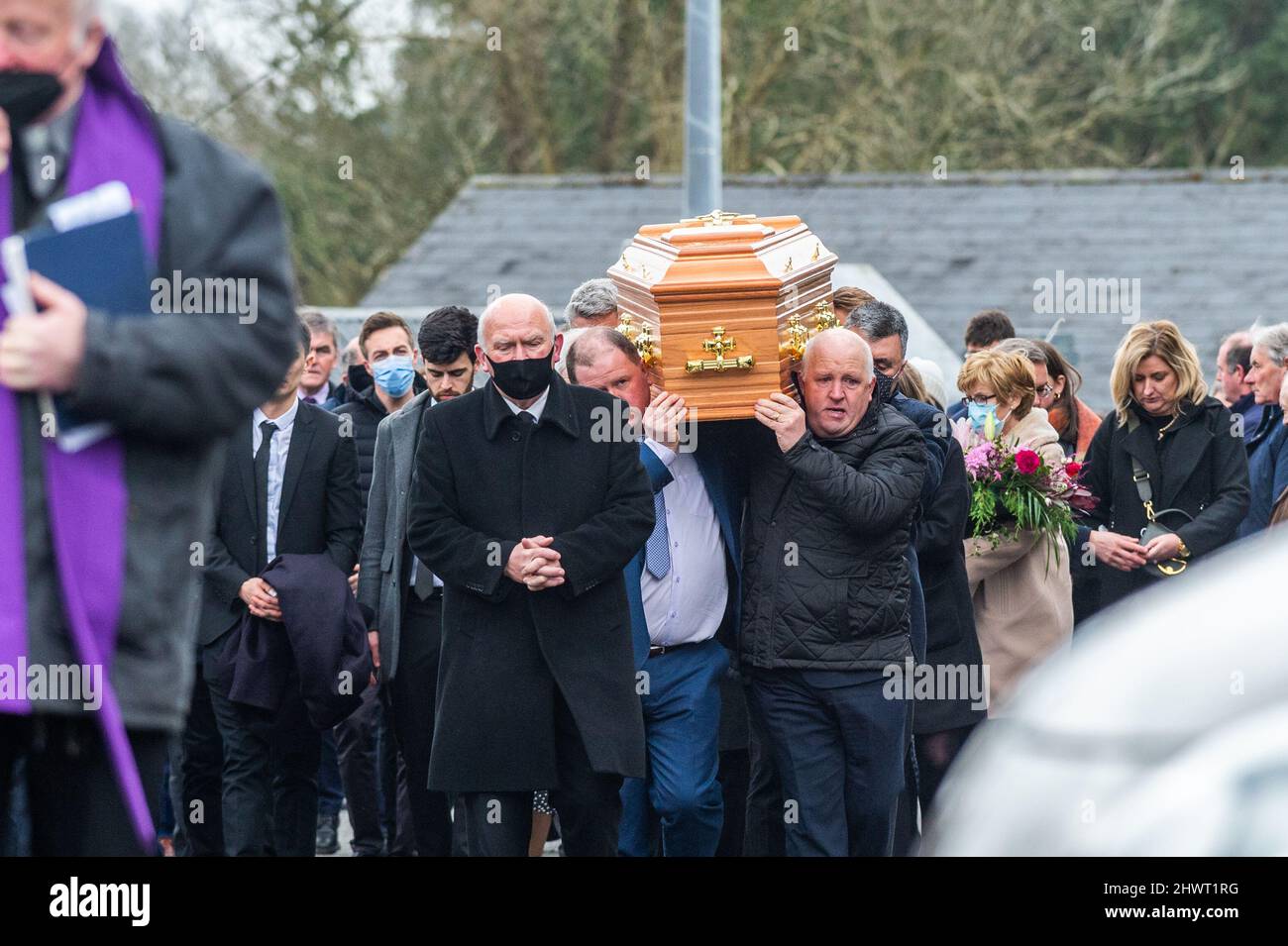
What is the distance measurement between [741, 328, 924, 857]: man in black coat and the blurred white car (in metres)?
4.30

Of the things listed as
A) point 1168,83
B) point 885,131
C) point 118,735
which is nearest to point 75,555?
point 118,735

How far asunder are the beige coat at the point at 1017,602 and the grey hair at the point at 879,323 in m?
0.75

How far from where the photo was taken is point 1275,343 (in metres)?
8.95

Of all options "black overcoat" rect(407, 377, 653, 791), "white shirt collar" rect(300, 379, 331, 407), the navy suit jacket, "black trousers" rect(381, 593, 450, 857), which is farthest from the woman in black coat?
"white shirt collar" rect(300, 379, 331, 407)

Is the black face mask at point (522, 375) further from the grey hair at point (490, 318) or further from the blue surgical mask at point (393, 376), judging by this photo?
the blue surgical mask at point (393, 376)

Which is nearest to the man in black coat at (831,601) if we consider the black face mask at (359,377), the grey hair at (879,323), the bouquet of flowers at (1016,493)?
the grey hair at (879,323)

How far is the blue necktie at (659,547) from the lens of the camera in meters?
6.50

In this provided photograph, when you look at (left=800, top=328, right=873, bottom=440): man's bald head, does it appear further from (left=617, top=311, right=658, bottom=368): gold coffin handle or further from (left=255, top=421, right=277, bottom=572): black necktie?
(left=255, top=421, right=277, bottom=572): black necktie

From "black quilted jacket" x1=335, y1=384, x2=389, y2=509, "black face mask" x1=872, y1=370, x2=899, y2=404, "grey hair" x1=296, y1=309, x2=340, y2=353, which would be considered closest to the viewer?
"black face mask" x1=872, y1=370, x2=899, y2=404

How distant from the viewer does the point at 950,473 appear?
275 inches

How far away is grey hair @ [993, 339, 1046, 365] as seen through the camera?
26.4 ft

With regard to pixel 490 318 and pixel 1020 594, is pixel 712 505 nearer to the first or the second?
pixel 490 318

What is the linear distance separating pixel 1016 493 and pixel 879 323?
2.86 feet
